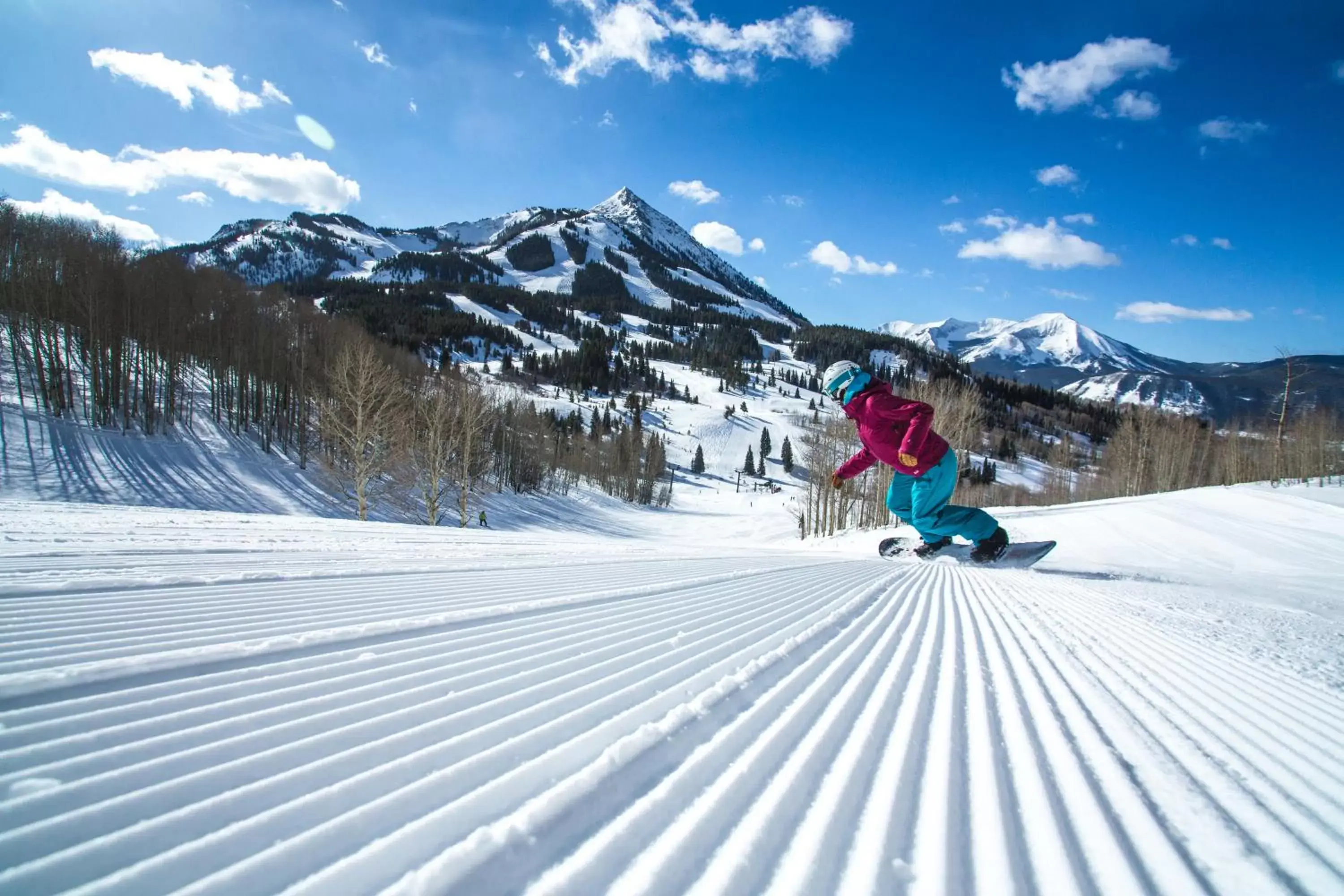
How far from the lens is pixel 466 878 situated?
1.13 metres

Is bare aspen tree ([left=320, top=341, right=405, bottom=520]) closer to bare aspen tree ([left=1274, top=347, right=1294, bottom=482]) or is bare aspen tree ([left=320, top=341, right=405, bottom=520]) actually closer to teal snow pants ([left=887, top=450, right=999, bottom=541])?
teal snow pants ([left=887, top=450, right=999, bottom=541])

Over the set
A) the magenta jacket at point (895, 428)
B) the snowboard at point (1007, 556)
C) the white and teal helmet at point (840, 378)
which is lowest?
the snowboard at point (1007, 556)

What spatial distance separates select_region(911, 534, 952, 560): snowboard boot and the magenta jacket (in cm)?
Answer: 186

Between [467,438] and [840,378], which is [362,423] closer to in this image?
[467,438]

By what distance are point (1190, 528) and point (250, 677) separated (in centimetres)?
1886

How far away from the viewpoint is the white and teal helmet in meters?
7.74

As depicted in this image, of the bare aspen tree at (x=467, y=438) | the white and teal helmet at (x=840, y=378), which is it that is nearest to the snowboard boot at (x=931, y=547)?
the white and teal helmet at (x=840, y=378)

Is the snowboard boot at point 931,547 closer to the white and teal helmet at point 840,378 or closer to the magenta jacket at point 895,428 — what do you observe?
the magenta jacket at point 895,428

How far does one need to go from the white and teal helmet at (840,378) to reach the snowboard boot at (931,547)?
325 cm

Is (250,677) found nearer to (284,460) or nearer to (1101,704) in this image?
(1101,704)

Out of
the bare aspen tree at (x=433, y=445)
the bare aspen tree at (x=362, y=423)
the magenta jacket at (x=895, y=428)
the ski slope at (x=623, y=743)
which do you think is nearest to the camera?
the ski slope at (x=623, y=743)

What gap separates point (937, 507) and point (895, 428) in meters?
1.69

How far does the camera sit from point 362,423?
59.8ft

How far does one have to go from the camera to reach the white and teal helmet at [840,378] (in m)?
7.74
